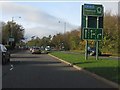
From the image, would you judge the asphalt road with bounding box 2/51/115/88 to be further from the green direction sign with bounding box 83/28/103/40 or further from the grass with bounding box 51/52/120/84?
the green direction sign with bounding box 83/28/103/40

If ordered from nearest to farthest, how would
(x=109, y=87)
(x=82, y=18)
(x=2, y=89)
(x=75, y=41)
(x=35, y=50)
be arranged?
(x=2, y=89)
(x=109, y=87)
(x=82, y=18)
(x=35, y=50)
(x=75, y=41)

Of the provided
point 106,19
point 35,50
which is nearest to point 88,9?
point 35,50

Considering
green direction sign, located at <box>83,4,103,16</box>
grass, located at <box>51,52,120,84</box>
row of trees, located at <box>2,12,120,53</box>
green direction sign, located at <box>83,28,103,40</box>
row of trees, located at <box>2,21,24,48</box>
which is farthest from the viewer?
row of trees, located at <box>2,21,24,48</box>

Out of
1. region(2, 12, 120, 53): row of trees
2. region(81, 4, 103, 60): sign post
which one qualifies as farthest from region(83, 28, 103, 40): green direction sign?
region(2, 12, 120, 53): row of trees

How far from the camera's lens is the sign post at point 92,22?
37.2 metres

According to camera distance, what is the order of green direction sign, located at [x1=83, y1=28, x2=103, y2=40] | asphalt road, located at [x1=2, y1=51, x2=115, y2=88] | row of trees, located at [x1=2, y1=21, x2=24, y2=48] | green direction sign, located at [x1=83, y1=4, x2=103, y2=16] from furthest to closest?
row of trees, located at [x1=2, y1=21, x2=24, y2=48]
green direction sign, located at [x1=83, y1=4, x2=103, y2=16]
green direction sign, located at [x1=83, y1=28, x2=103, y2=40]
asphalt road, located at [x1=2, y1=51, x2=115, y2=88]

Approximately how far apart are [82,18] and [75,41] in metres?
75.5

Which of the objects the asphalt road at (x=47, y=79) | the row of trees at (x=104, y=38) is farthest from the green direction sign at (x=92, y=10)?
the row of trees at (x=104, y=38)

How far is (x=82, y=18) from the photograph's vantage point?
1559 inches

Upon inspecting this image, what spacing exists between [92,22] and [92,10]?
1.31m

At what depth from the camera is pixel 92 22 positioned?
39156 mm

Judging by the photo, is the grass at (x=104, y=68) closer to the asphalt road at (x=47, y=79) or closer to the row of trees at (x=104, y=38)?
the asphalt road at (x=47, y=79)

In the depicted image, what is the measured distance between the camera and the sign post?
37.2m

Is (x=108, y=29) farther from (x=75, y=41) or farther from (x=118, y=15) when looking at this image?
(x=75, y=41)
